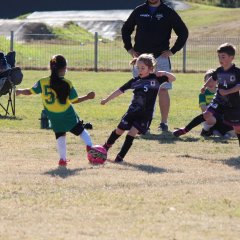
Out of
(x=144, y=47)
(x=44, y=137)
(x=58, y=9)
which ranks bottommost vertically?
(x=58, y=9)

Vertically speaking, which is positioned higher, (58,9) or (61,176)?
(61,176)

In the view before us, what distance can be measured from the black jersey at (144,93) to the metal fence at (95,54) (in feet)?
71.2

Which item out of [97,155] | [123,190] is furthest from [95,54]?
[123,190]

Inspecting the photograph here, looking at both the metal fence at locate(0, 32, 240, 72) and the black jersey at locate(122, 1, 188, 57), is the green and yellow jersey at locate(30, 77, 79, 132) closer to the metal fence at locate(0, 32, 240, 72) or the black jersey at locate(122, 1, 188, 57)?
the black jersey at locate(122, 1, 188, 57)

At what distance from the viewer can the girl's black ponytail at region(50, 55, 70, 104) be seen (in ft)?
34.2

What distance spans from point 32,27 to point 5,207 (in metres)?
44.1

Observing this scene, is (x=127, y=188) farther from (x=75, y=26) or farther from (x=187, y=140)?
(x=75, y=26)

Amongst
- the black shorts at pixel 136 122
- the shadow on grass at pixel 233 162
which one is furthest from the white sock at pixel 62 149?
the shadow on grass at pixel 233 162

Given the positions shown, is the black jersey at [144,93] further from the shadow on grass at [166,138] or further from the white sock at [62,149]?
the shadow on grass at [166,138]

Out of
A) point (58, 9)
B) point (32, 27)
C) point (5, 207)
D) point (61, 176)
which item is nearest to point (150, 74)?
point (61, 176)

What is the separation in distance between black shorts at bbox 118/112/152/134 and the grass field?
0.38 metres

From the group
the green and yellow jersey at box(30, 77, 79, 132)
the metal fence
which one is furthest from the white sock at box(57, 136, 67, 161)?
the metal fence

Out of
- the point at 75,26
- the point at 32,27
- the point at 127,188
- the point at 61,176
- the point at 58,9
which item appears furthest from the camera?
the point at 58,9

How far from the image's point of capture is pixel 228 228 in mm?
7137
